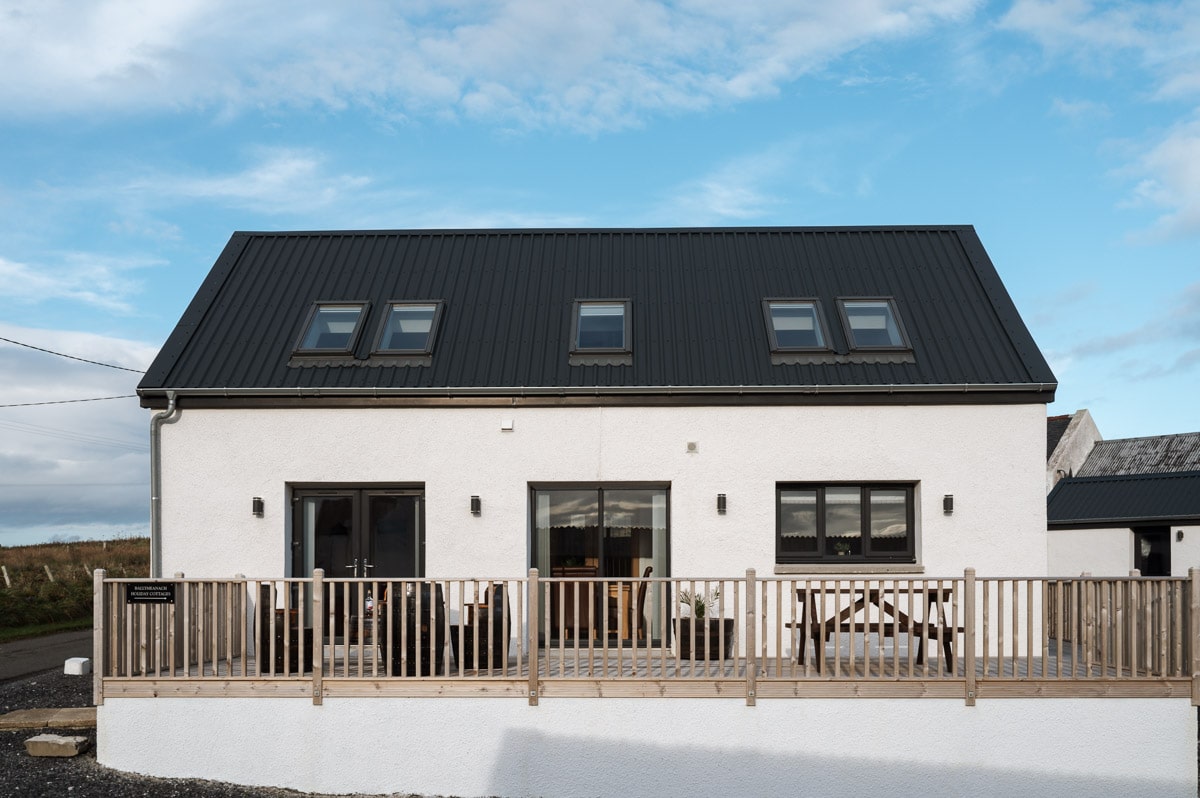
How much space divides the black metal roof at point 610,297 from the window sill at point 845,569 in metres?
2.01

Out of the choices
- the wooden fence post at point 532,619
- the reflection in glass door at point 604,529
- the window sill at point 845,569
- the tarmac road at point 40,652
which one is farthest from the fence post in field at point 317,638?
the tarmac road at point 40,652

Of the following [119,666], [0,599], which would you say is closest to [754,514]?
[119,666]

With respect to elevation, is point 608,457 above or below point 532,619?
above

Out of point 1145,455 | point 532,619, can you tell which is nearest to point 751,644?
point 532,619

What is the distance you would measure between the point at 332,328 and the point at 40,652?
33.9ft

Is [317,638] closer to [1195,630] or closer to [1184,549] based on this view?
[1195,630]

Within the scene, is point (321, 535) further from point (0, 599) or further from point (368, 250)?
point (0, 599)

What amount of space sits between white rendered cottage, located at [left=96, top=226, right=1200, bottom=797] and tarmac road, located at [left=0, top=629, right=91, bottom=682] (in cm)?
660

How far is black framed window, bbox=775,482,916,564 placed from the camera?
42.3 feet

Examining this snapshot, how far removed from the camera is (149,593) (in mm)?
10648

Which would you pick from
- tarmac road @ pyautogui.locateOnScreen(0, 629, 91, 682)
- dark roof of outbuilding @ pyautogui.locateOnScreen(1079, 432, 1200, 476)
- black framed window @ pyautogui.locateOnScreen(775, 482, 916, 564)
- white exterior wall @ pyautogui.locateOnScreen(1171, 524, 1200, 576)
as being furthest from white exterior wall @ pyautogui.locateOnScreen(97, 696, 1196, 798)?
dark roof of outbuilding @ pyautogui.locateOnScreen(1079, 432, 1200, 476)

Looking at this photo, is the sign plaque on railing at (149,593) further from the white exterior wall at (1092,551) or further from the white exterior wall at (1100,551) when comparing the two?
the white exterior wall at (1100,551)

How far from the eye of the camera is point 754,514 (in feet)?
41.8

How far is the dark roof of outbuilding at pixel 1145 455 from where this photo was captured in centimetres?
3525
